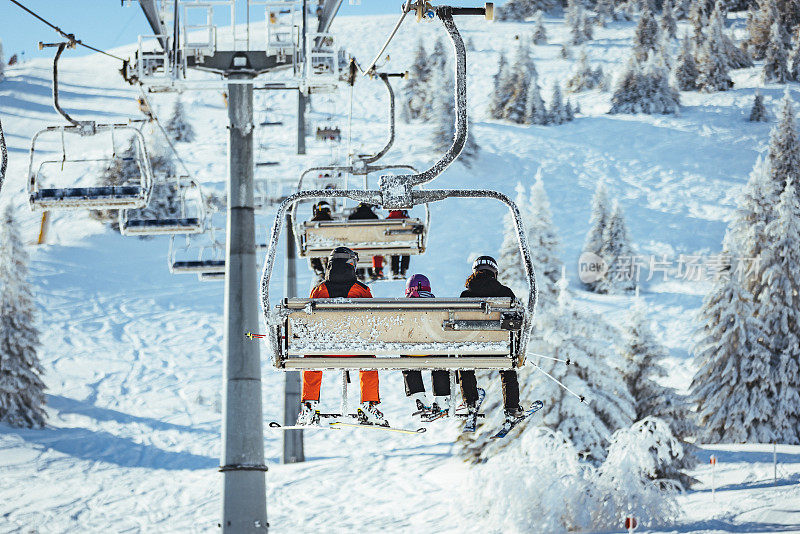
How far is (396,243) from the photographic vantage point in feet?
35.8

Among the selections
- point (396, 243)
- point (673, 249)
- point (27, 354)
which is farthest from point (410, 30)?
point (396, 243)

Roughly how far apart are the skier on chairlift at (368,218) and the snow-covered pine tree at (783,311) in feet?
46.6

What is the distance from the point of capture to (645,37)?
88500 millimetres

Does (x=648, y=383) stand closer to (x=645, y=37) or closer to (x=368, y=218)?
(x=368, y=218)

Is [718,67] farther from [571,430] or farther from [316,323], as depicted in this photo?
[316,323]

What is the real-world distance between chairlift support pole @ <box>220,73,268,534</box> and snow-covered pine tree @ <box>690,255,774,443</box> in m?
17.2

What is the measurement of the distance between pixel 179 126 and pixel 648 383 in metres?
47.2

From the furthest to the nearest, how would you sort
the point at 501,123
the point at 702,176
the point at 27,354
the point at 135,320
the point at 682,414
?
the point at 501,123
the point at 702,176
the point at 135,320
the point at 27,354
the point at 682,414

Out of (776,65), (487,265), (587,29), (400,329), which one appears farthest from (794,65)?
(400,329)

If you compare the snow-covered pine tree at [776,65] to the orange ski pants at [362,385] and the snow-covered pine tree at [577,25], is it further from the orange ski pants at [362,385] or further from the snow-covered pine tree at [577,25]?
the orange ski pants at [362,385]

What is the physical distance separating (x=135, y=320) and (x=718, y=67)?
169ft

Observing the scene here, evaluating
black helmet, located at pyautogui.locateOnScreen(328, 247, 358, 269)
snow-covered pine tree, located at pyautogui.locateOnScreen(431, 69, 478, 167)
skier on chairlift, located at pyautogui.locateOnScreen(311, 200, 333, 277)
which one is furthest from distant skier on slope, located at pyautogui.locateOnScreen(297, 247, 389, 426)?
snow-covered pine tree, located at pyautogui.locateOnScreen(431, 69, 478, 167)

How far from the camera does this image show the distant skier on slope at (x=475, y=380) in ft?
24.8

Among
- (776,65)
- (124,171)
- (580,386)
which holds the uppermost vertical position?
(776,65)
